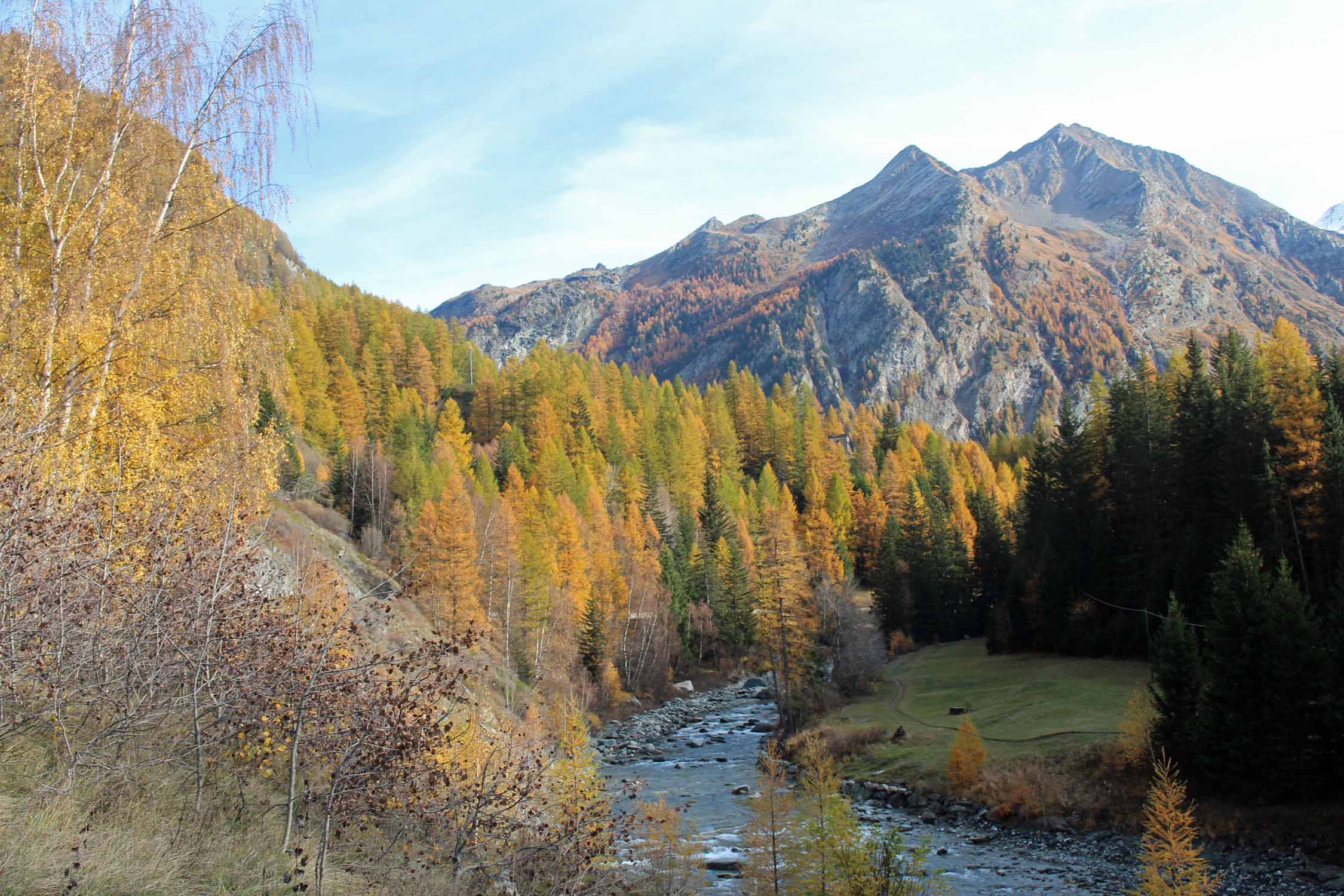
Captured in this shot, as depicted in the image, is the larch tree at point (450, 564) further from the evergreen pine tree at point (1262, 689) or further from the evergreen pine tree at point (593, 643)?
the evergreen pine tree at point (1262, 689)

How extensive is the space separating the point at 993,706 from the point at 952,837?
16.7 meters

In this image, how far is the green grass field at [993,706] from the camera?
1313 inches

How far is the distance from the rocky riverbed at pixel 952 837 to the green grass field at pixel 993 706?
120 inches

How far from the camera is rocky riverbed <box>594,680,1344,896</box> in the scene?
70.2 feet

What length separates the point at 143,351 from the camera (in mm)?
10883

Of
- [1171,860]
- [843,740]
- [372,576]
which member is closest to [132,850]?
[1171,860]

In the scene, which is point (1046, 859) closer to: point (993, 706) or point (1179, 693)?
point (1179, 693)

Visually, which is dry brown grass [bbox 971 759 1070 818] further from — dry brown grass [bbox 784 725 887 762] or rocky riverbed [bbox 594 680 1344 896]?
dry brown grass [bbox 784 725 887 762]

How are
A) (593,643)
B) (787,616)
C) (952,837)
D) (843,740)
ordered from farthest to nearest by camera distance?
(593,643)
(787,616)
(843,740)
(952,837)

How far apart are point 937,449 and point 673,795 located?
80.3m

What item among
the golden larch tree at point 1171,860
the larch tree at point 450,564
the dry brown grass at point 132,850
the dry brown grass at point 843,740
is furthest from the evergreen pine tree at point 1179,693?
the larch tree at point 450,564

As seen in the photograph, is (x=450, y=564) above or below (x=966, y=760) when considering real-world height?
above

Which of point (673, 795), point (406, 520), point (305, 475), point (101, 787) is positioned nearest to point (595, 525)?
point (406, 520)

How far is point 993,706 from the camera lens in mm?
41688
